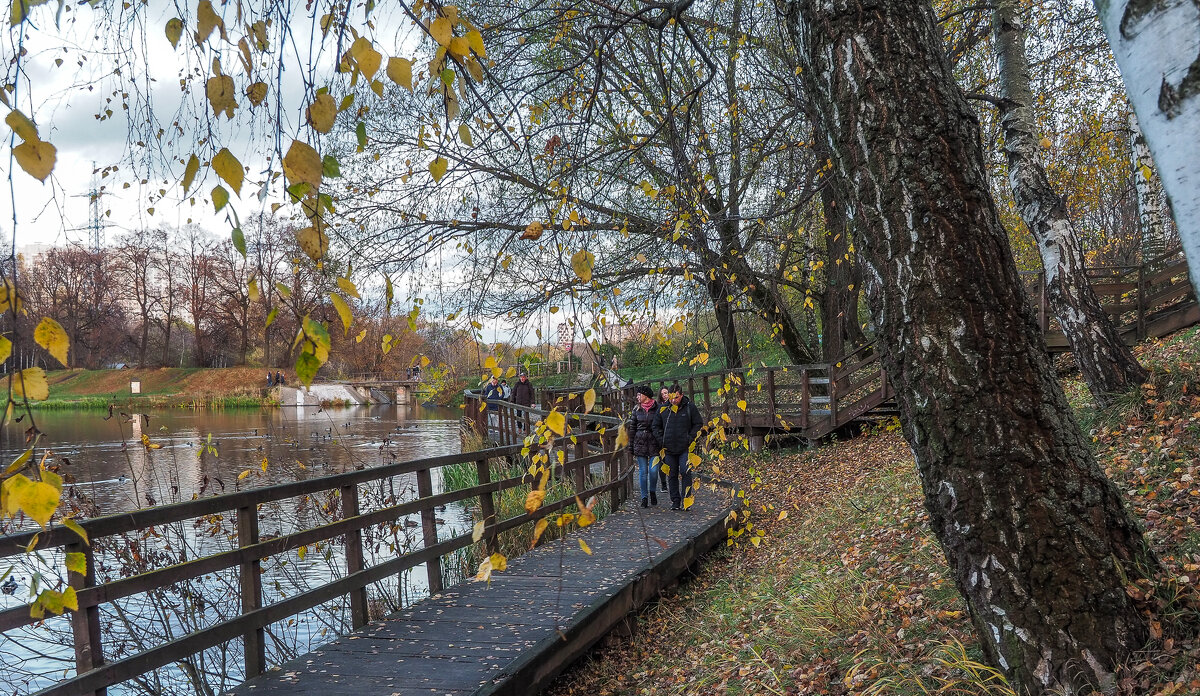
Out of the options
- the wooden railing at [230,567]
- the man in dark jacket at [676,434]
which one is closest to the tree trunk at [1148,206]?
the man in dark jacket at [676,434]

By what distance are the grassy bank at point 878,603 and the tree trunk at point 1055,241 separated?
37 cm

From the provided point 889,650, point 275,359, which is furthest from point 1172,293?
point 275,359

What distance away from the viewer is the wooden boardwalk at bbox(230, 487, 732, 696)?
14.2 feet

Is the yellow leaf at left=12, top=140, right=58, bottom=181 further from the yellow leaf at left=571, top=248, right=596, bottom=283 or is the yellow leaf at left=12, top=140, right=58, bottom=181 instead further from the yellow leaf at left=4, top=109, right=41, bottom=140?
the yellow leaf at left=571, top=248, right=596, bottom=283

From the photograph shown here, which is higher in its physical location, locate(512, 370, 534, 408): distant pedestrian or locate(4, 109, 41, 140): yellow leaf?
locate(4, 109, 41, 140): yellow leaf

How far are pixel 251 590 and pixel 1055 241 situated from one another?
7612mm

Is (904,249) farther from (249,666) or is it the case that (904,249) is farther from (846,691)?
(249,666)

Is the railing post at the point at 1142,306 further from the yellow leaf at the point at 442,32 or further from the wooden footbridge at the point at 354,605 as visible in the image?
the yellow leaf at the point at 442,32

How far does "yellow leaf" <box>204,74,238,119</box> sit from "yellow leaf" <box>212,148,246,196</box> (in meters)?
0.28

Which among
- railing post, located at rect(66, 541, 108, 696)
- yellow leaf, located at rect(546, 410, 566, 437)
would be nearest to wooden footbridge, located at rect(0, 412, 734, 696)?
railing post, located at rect(66, 541, 108, 696)

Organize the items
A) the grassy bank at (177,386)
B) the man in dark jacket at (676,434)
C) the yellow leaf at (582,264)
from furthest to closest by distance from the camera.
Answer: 1. the grassy bank at (177,386)
2. the man in dark jacket at (676,434)
3. the yellow leaf at (582,264)

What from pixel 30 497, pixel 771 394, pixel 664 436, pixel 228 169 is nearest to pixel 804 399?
pixel 771 394

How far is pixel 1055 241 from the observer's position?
7.44 metres

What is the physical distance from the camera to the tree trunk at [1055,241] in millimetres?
7227
